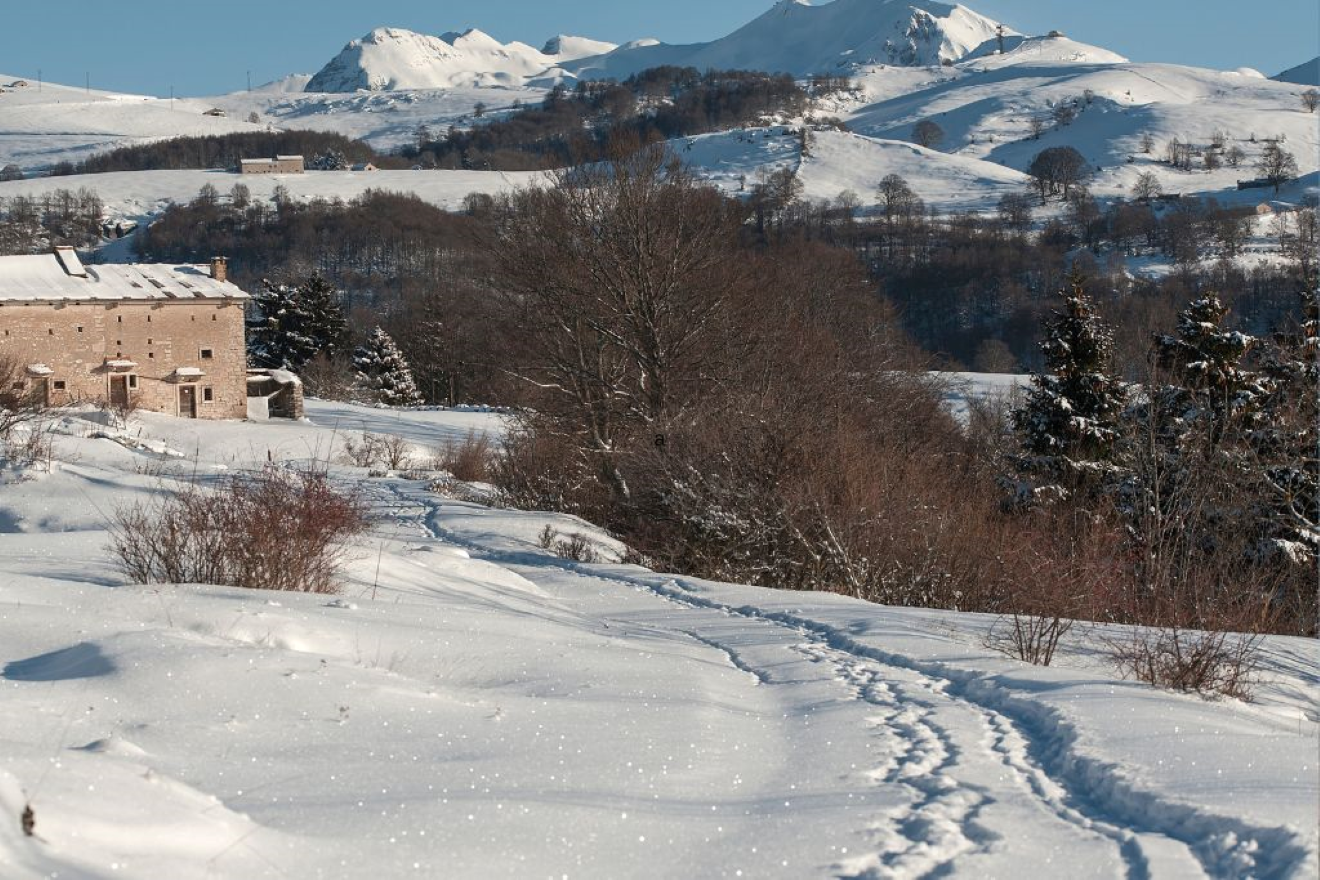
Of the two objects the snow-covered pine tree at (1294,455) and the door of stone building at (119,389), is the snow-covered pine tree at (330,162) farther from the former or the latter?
the snow-covered pine tree at (1294,455)

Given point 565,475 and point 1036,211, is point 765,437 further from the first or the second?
point 1036,211

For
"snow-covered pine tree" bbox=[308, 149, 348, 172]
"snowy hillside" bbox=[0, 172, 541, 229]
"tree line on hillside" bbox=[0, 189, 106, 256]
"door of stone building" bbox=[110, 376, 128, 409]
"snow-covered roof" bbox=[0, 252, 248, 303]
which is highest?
"snow-covered pine tree" bbox=[308, 149, 348, 172]

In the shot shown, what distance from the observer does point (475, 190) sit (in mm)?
158875

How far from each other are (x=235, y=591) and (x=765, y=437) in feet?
35.3

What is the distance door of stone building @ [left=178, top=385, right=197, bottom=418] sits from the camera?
1697 inches

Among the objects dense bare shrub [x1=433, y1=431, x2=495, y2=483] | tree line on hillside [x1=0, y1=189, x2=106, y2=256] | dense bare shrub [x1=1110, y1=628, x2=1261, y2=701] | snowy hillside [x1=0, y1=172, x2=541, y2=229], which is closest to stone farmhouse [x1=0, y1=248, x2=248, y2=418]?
dense bare shrub [x1=433, y1=431, x2=495, y2=483]

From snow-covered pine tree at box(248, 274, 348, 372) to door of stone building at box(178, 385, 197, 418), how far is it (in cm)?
2173

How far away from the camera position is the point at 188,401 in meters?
43.3

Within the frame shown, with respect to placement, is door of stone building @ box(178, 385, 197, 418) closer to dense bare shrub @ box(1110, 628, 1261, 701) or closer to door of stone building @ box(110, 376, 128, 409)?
door of stone building @ box(110, 376, 128, 409)

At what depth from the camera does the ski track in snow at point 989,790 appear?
4.25 m

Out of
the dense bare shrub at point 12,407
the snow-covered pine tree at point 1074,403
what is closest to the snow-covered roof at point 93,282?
the dense bare shrub at point 12,407

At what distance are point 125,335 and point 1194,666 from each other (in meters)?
40.3

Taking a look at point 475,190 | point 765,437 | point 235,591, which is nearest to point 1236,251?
point 475,190

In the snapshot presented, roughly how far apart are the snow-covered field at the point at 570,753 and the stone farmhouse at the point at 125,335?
34.4 m
